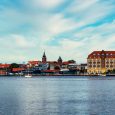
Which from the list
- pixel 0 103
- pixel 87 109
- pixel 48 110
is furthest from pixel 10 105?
pixel 87 109

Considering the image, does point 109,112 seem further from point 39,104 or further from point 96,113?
point 39,104

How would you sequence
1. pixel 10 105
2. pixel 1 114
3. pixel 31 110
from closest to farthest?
pixel 1 114
pixel 31 110
pixel 10 105

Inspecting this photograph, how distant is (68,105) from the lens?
4306 cm

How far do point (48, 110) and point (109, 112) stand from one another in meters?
5.71

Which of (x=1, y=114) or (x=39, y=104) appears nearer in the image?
(x=1, y=114)

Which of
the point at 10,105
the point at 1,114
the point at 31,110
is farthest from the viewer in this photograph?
the point at 10,105

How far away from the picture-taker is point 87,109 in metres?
39.8

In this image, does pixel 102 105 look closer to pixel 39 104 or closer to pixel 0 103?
pixel 39 104

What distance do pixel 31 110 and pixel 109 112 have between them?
7250 millimetres

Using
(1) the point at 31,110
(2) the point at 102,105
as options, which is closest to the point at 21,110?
(1) the point at 31,110

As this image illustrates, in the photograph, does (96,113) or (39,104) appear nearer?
(96,113)

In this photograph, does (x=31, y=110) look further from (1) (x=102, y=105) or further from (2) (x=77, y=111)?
(1) (x=102, y=105)

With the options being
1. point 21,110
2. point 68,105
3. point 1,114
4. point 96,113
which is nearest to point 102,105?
point 68,105

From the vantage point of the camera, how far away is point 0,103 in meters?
44.6
